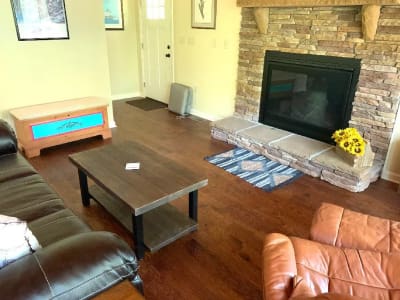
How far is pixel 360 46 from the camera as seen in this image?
295 cm

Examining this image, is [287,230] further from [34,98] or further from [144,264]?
[34,98]

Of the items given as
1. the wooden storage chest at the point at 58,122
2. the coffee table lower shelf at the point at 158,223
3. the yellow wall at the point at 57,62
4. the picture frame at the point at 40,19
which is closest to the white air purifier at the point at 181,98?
the yellow wall at the point at 57,62

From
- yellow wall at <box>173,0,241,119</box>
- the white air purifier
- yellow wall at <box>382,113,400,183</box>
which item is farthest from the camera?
the white air purifier

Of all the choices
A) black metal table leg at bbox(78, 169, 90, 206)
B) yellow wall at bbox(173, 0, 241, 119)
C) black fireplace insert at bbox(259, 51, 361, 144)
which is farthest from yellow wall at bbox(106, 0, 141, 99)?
black metal table leg at bbox(78, 169, 90, 206)

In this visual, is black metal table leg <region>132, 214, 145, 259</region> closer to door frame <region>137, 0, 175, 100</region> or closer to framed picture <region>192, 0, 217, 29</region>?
framed picture <region>192, 0, 217, 29</region>

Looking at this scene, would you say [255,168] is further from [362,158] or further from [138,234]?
[138,234]

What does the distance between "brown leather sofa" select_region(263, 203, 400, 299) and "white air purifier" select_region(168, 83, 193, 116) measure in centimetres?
372

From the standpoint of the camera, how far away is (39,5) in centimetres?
343

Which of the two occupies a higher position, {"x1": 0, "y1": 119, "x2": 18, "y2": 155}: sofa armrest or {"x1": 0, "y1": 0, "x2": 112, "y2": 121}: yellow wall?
{"x1": 0, "y1": 0, "x2": 112, "y2": 121}: yellow wall

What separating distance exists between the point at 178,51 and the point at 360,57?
9.40 feet

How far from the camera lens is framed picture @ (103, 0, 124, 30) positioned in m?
5.36

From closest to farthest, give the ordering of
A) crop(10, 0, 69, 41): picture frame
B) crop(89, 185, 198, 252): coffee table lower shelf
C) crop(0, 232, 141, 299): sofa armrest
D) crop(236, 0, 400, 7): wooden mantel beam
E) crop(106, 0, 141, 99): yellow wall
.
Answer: crop(0, 232, 141, 299): sofa armrest
crop(89, 185, 198, 252): coffee table lower shelf
crop(236, 0, 400, 7): wooden mantel beam
crop(10, 0, 69, 41): picture frame
crop(106, 0, 141, 99): yellow wall

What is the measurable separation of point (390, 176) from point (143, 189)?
2428 millimetres

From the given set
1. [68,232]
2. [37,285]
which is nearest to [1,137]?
[68,232]
